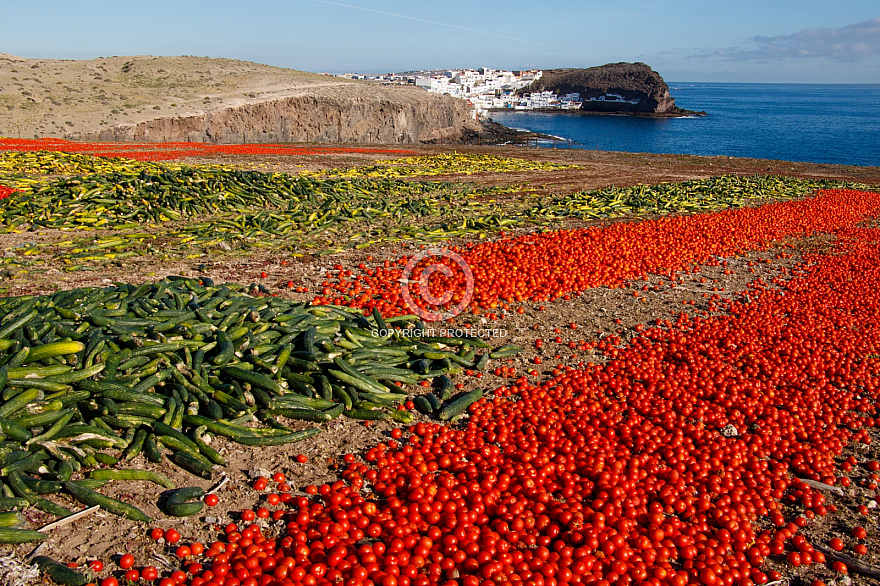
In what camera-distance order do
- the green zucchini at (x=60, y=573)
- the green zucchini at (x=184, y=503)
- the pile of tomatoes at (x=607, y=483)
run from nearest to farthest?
1. the green zucchini at (x=60, y=573)
2. the pile of tomatoes at (x=607, y=483)
3. the green zucchini at (x=184, y=503)

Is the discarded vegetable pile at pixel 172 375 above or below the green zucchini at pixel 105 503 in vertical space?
above

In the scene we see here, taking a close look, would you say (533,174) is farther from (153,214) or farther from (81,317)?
(81,317)

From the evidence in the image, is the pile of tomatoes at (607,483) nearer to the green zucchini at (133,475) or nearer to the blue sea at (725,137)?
the green zucchini at (133,475)

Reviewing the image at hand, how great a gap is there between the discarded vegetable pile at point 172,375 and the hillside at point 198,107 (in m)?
41.6

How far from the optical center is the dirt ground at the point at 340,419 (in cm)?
444

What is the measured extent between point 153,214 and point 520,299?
34.0 ft

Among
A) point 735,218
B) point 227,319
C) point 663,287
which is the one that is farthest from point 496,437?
point 735,218

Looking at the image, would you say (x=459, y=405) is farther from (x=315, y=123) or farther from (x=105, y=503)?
(x=315, y=123)

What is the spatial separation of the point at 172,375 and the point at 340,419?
2.01 m

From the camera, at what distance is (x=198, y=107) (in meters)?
49.1

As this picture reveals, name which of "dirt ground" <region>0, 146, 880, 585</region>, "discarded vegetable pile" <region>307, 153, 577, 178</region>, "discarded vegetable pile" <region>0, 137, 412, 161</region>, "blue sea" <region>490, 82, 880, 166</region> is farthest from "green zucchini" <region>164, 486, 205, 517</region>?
"blue sea" <region>490, 82, 880, 166</region>

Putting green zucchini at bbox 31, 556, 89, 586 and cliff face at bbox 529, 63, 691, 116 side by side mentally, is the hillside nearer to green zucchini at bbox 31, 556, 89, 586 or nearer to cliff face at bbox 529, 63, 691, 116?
green zucchini at bbox 31, 556, 89, 586

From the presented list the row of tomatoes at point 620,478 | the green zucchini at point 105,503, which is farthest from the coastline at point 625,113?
the green zucchini at point 105,503
